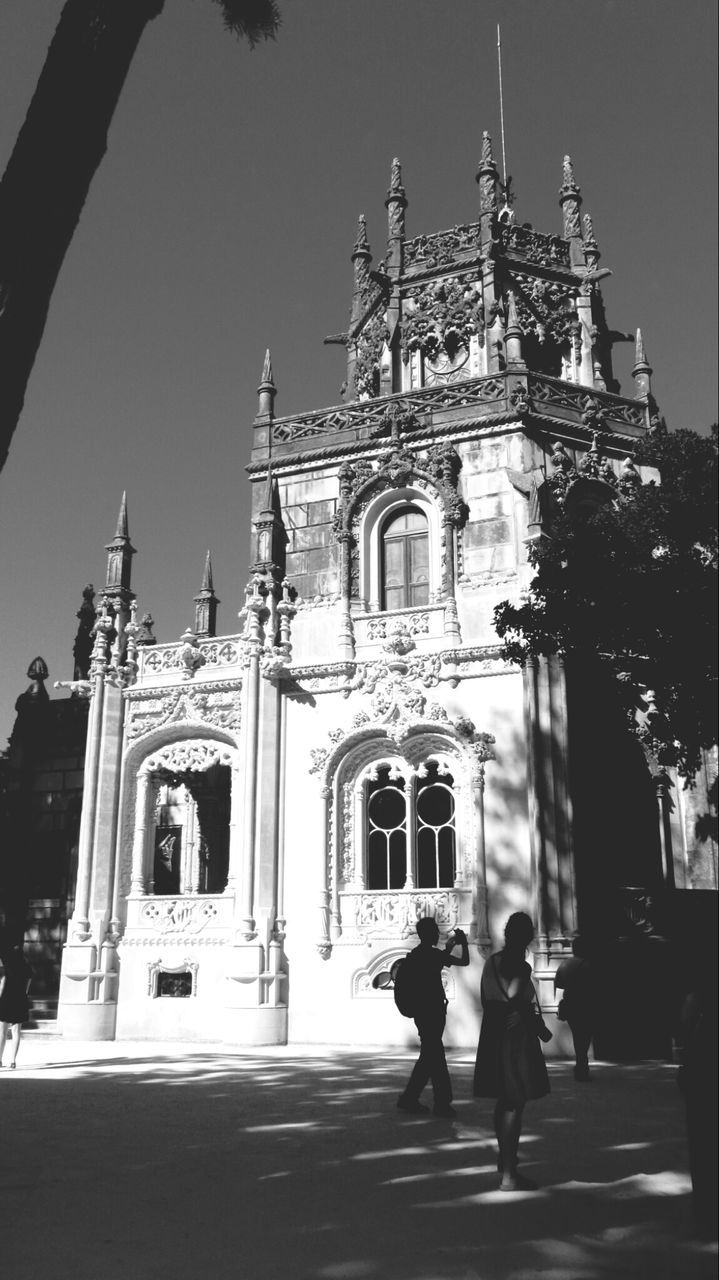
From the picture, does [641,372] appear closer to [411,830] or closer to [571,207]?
[571,207]

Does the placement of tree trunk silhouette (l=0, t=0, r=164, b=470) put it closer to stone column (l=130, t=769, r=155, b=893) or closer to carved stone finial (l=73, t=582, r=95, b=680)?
stone column (l=130, t=769, r=155, b=893)

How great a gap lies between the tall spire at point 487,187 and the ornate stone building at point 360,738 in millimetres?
2015

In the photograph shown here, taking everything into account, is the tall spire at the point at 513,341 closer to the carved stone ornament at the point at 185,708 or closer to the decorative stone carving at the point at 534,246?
the decorative stone carving at the point at 534,246

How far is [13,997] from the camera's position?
1430cm

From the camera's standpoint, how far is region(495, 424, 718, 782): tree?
1075cm

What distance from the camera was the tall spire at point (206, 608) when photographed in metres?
32.2

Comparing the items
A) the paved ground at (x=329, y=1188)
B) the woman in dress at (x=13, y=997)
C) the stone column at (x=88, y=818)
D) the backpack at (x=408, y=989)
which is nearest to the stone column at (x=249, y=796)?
the stone column at (x=88, y=818)

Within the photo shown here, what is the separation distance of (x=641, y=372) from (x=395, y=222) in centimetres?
694

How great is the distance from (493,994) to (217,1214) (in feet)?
7.14

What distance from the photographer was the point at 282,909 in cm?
1909

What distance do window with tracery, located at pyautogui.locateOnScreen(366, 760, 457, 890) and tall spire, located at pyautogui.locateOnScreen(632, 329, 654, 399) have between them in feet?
29.6

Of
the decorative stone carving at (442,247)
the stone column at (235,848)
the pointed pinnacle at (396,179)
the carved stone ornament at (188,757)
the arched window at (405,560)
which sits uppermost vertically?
the pointed pinnacle at (396,179)

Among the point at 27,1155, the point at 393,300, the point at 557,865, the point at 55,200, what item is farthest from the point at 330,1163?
the point at 393,300

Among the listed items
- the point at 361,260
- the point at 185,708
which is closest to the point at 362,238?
the point at 361,260
